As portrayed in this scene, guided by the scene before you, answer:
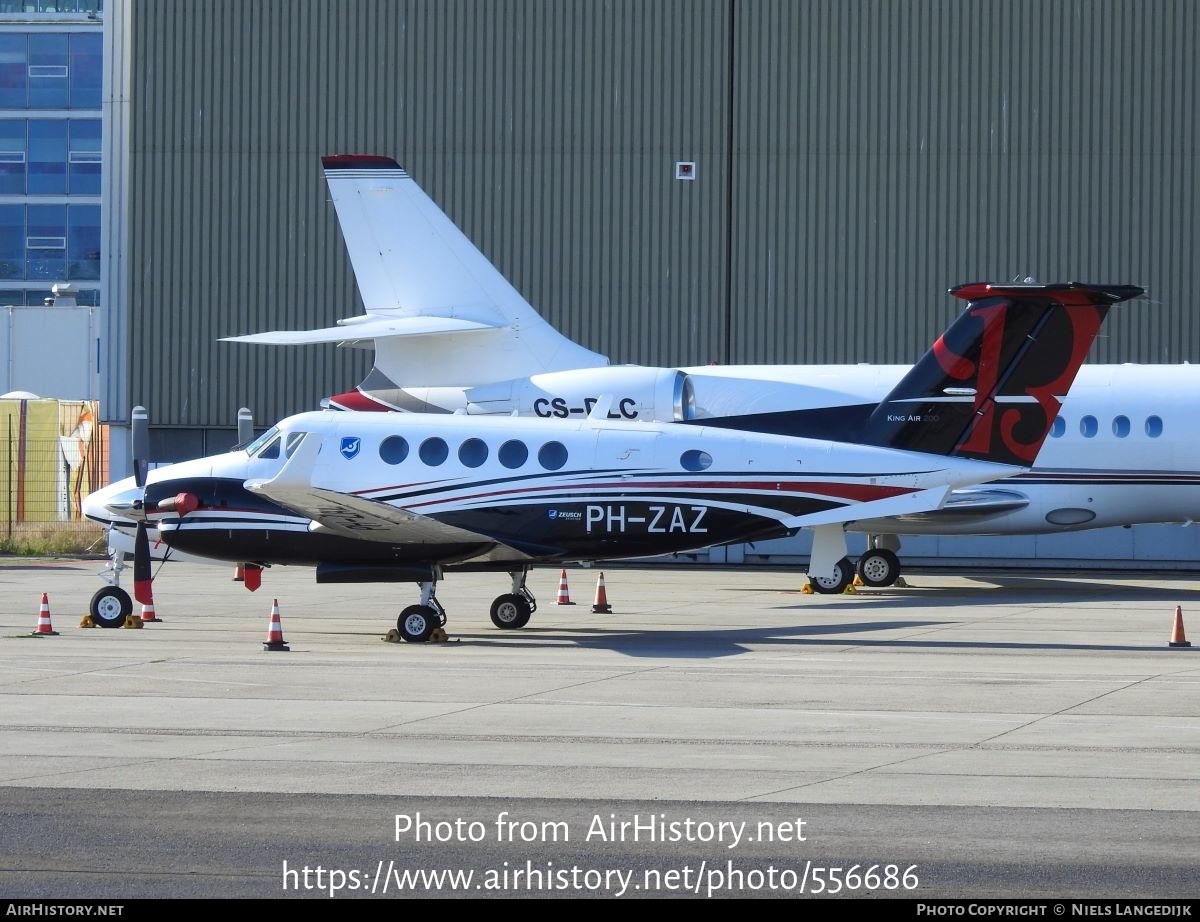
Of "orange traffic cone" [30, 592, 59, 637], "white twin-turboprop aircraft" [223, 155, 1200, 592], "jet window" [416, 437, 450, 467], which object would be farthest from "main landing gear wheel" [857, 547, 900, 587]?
"orange traffic cone" [30, 592, 59, 637]

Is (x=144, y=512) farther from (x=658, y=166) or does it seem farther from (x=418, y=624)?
(x=658, y=166)

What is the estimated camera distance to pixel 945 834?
928 centimetres

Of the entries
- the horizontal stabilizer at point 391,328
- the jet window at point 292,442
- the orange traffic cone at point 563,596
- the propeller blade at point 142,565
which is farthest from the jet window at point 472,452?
the horizontal stabilizer at point 391,328

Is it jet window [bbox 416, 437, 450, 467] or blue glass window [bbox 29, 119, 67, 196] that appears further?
blue glass window [bbox 29, 119, 67, 196]

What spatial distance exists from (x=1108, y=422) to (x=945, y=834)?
20409mm

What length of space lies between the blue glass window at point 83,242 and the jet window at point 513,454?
69.3 metres

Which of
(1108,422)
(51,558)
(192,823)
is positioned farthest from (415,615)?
(51,558)

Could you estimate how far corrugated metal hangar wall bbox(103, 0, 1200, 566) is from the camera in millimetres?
36031

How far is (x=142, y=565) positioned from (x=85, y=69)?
69.1 m

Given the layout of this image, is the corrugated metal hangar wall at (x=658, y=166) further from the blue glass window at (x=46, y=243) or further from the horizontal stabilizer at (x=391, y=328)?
the blue glass window at (x=46, y=243)

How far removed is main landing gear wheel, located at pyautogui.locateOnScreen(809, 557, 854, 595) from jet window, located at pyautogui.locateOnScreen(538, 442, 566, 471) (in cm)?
665

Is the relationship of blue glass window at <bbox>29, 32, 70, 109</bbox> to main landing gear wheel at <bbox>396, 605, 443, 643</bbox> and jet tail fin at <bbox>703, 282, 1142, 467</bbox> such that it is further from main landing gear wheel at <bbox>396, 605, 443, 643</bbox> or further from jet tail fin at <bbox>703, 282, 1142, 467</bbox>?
main landing gear wheel at <bbox>396, 605, 443, 643</bbox>

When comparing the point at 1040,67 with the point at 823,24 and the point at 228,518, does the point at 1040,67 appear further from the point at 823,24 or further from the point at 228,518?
the point at 228,518

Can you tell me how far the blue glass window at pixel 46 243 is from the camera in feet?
283
